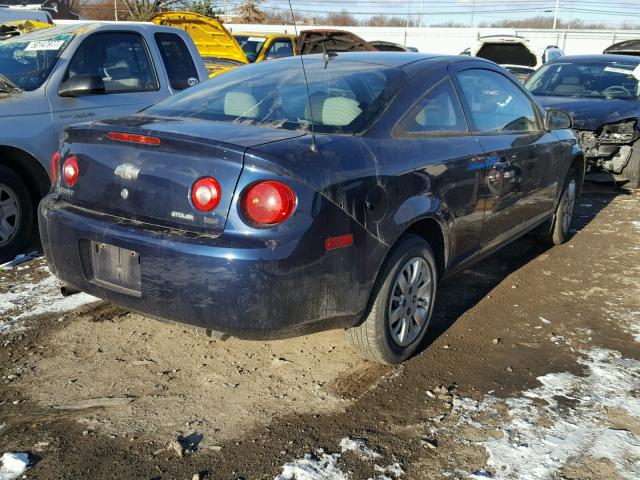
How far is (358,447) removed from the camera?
9.04ft

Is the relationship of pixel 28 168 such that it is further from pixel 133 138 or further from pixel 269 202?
pixel 269 202

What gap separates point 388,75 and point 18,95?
121 inches

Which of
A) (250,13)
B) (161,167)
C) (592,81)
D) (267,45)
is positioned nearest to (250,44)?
(267,45)

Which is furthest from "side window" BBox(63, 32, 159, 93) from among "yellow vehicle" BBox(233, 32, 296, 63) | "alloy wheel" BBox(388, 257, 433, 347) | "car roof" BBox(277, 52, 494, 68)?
"yellow vehicle" BBox(233, 32, 296, 63)

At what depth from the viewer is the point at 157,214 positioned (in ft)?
9.43

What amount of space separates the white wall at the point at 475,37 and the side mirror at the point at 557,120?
2574cm

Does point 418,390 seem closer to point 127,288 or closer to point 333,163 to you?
point 333,163

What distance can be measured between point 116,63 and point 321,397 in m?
4.06

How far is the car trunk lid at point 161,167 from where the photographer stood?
2.77 metres

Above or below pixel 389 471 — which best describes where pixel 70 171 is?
above

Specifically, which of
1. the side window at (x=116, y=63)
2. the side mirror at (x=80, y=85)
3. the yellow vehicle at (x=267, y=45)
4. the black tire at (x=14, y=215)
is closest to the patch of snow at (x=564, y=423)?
the black tire at (x=14, y=215)

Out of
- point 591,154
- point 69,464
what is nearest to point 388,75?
point 69,464

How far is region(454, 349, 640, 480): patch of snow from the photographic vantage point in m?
2.68

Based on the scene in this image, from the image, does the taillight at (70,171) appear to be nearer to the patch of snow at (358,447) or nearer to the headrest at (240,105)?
the headrest at (240,105)
